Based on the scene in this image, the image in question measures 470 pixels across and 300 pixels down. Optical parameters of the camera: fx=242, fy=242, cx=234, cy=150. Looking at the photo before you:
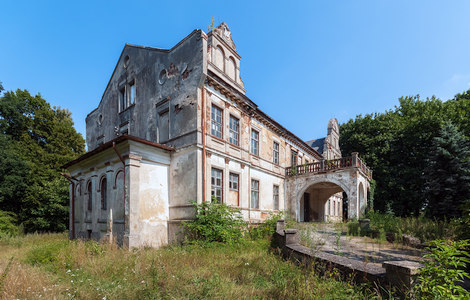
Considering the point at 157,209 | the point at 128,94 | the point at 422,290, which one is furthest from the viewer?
the point at 128,94

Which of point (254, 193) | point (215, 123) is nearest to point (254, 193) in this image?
point (254, 193)

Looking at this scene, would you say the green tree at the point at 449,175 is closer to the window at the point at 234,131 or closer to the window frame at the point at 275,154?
the window frame at the point at 275,154

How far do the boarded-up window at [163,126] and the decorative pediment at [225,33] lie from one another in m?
5.57

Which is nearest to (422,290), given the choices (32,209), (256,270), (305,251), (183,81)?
(305,251)

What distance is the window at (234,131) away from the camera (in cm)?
1325

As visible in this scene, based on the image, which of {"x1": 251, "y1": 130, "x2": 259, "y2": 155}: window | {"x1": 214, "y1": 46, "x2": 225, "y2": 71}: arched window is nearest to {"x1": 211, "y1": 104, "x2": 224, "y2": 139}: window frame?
{"x1": 214, "y1": 46, "x2": 225, "y2": 71}: arched window

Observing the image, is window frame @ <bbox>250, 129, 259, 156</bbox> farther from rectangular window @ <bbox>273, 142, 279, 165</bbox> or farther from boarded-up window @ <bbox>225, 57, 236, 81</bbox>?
boarded-up window @ <bbox>225, 57, 236, 81</bbox>

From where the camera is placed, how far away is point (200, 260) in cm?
709

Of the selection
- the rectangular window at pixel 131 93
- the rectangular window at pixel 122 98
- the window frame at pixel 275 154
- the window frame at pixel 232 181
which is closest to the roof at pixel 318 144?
the window frame at pixel 275 154

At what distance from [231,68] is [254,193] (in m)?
7.68

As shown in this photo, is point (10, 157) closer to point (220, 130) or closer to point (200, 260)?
point (220, 130)

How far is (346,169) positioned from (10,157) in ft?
89.4

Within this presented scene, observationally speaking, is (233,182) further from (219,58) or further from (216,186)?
(219,58)

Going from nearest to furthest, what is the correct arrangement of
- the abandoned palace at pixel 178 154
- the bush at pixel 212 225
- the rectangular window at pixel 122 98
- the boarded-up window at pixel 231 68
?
the bush at pixel 212 225 → the abandoned palace at pixel 178 154 → the boarded-up window at pixel 231 68 → the rectangular window at pixel 122 98
